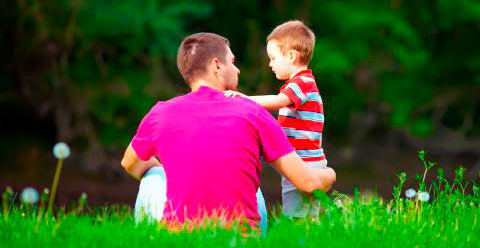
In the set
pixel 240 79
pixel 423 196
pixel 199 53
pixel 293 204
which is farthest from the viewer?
pixel 240 79

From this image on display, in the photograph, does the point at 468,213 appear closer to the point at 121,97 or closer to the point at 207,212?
the point at 207,212

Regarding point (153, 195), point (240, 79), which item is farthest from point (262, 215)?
point (240, 79)

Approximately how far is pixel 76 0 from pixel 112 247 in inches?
344

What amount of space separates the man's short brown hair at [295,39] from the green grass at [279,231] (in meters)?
0.75

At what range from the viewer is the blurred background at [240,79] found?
1087cm

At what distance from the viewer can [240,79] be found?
1233cm

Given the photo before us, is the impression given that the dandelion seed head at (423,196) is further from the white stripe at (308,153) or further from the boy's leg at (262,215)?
the boy's leg at (262,215)

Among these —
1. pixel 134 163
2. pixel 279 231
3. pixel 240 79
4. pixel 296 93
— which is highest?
pixel 240 79

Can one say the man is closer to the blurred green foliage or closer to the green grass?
the green grass

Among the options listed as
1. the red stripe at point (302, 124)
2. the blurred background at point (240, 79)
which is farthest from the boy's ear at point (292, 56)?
the blurred background at point (240, 79)

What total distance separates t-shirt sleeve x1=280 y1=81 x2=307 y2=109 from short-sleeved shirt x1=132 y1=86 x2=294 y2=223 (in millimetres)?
577

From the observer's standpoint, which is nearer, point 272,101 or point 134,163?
point 134,163

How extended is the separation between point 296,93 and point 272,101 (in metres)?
0.17

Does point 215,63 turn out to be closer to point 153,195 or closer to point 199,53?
point 199,53
